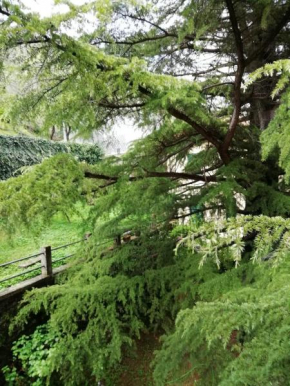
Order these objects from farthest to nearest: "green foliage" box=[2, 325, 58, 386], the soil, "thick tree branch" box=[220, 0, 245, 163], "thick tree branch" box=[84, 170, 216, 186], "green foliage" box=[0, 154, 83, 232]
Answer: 1. the soil
2. "green foliage" box=[2, 325, 58, 386]
3. "thick tree branch" box=[84, 170, 216, 186]
4. "thick tree branch" box=[220, 0, 245, 163]
5. "green foliage" box=[0, 154, 83, 232]

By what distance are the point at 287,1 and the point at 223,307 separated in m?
3.43

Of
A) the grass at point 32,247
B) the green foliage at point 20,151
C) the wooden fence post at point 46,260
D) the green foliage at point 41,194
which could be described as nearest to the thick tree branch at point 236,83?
the green foliage at point 41,194

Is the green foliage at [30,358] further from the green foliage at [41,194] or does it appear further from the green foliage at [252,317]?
the green foliage at [252,317]

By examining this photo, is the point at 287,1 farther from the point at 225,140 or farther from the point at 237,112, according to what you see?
the point at 225,140

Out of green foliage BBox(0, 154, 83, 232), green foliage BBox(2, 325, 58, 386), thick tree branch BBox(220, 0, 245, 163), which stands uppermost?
thick tree branch BBox(220, 0, 245, 163)

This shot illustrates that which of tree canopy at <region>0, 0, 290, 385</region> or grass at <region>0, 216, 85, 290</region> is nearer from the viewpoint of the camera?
tree canopy at <region>0, 0, 290, 385</region>

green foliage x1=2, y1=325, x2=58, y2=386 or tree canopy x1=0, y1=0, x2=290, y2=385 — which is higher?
tree canopy x1=0, y1=0, x2=290, y2=385

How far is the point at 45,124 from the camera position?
3.07 m

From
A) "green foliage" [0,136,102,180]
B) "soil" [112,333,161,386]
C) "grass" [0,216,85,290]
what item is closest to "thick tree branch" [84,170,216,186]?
"grass" [0,216,85,290]

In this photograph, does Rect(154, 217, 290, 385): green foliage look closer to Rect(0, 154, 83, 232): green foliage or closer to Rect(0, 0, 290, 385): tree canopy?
Rect(0, 0, 290, 385): tree canopy

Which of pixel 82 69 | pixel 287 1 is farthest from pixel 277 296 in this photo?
pixel 287 1

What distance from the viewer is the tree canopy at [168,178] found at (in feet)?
4.92

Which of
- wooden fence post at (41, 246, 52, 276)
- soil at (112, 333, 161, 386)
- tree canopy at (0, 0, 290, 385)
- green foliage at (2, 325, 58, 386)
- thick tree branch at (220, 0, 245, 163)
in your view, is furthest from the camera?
wooden fence post at (41, 246, 52, 276)

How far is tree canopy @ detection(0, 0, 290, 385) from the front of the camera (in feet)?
4.92
